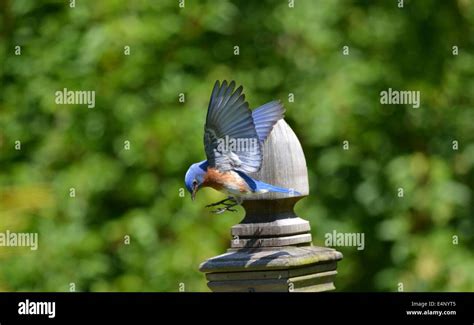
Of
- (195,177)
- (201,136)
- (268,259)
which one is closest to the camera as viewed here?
(268,259)

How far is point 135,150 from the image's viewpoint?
642cm

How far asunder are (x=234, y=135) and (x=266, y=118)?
0.11 m

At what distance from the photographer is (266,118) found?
3127 millimetres

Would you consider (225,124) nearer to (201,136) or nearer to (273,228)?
(273,228)

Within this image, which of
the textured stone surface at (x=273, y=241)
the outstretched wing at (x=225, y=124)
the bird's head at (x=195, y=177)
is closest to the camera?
the textured stone surface at (x=273, y=241)

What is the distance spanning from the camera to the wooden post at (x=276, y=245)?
2.91m

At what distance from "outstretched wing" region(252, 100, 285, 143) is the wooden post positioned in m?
0.03

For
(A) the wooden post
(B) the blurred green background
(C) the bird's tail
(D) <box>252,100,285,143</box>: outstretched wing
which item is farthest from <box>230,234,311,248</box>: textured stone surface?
(B) the blurred green background

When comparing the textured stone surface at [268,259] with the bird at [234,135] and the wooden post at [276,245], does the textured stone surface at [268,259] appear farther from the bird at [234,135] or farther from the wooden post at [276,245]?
the bird at [234,135]

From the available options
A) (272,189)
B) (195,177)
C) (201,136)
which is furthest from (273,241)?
(201,136)

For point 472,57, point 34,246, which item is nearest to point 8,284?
point 34,246

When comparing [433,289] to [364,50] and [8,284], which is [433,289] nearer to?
[364,50]

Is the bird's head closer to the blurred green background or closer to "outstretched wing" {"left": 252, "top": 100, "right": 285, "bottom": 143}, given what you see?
"outstretched wing" {"left": 252, "top": 100, "right": 285, "bottom": 143}

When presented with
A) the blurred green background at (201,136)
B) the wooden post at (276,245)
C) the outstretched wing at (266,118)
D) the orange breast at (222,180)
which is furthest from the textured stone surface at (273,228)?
the blurred green background at (201,136)
